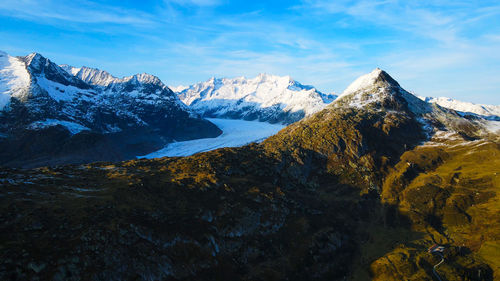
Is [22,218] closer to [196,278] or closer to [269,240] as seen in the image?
[196,278]

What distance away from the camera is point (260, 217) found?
111438 mm

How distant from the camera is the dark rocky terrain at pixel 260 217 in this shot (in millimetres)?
69188

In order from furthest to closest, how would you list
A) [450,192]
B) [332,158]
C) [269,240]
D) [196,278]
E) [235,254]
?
1. [332,158]
2. [450,192]
3. [269,240]
4. [235,254]
5. [196,278]

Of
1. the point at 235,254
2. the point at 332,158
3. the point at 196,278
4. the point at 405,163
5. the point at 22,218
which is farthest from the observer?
the point at 332,158

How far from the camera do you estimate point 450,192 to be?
460 ft

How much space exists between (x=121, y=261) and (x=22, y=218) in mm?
25772

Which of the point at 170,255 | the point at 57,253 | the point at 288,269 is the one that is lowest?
the point at 288,269

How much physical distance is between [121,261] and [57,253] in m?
14.5

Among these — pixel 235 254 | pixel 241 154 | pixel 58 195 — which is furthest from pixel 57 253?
pixel 241 154

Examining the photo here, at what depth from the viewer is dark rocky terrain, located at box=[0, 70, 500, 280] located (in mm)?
69188

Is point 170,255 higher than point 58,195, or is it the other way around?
point 58,195

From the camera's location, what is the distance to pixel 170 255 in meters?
79.9

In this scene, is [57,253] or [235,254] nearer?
[57,253]

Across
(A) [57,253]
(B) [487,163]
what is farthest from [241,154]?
(B) [487,163]
